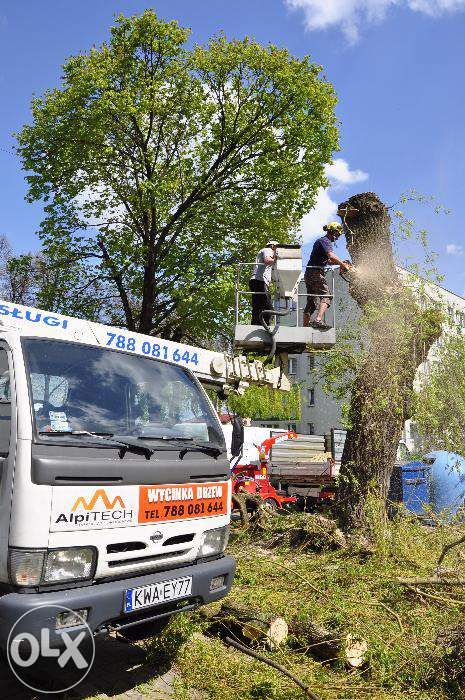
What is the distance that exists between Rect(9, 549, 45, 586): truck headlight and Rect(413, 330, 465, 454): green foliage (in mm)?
5632

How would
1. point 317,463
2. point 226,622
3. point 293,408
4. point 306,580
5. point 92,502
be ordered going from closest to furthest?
point 92,502, point 226,622, point 306,580, point 317,463, point 293,408

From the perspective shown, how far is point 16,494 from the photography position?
3.31 meters

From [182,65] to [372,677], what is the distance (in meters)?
16.5

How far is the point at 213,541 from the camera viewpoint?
450 centimetres

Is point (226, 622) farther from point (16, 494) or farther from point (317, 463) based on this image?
point (317, 463)

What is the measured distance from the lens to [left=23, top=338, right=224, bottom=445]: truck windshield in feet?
12.4

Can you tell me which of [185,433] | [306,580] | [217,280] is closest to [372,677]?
[306,580]

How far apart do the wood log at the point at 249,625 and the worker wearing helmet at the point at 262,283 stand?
4337 millimetres

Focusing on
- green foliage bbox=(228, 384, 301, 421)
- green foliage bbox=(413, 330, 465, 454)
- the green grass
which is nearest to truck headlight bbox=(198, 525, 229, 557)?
the green grass

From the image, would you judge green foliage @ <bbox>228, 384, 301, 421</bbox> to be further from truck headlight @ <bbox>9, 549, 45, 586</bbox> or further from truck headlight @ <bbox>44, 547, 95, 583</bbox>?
truck headlight @ <bbox>9, 549, 45, 586</bbox>

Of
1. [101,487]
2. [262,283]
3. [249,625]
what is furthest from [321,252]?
[101,487]

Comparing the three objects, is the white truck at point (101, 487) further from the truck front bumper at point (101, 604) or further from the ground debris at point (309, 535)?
the ground debris at point (309, 535)

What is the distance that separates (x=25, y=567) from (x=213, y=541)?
1611mm

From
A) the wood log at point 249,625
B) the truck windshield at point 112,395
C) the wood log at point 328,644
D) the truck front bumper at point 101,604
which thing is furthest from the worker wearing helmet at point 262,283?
the truck front bumper at point 101,604
